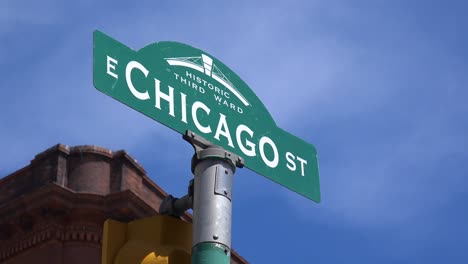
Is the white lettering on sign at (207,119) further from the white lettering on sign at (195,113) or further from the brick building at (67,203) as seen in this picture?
the brick building at (67,203)

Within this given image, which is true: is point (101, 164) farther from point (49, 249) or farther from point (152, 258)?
point (152, 258)

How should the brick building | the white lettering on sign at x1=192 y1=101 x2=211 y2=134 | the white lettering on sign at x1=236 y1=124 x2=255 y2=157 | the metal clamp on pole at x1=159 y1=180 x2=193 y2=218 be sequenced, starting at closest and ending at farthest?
1. the metal clamp on pole at x1=159 y1=180 x2=193 y2=218
2. the white lettering on sign at x1=192 y1=101 x2=211 y2=134
3. the white lettering on sign at x1=236 y1=124 x2=255 y2=157
4. the brick building

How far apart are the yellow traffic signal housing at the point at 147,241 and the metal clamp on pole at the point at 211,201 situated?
0.11 metres

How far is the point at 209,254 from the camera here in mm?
4652

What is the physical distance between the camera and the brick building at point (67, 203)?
21234mm

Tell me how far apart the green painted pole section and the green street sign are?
0.69 m

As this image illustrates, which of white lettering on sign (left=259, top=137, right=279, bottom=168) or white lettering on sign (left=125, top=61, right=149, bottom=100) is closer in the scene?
white lettering on sign (left=125, top=61, right=149, bottom=100)

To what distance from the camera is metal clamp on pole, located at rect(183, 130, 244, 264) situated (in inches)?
185

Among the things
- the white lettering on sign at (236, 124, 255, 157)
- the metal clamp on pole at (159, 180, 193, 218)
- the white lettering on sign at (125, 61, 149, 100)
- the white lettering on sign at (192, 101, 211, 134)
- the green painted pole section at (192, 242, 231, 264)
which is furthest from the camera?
the white lettering on sign at (236, 124, 255, 157)

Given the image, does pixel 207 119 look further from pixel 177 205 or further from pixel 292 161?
pixel 292 161

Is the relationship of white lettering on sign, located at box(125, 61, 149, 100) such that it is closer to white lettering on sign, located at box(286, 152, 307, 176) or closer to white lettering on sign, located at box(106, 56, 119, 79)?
white lettering on sign, located at box(106, 56, 119, 79)

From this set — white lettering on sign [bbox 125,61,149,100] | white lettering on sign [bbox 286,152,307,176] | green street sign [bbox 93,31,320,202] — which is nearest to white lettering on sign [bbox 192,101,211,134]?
green street sign [bbox 93,31,320,202]

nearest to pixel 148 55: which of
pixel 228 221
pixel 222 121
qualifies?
pixel 222 121

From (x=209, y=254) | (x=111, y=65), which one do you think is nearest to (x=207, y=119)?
(x=111, y=65)
